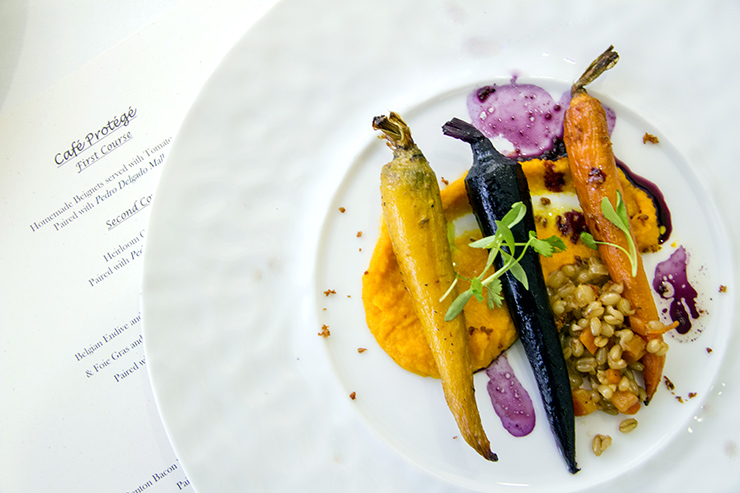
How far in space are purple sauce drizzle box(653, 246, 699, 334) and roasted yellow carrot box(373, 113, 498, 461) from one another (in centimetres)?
84

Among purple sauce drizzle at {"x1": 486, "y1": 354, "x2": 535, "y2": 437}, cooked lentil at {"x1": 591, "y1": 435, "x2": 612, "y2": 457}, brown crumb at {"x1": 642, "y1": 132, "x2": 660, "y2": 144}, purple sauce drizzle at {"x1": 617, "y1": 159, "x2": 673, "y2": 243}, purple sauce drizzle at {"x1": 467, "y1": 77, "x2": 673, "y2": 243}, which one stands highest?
purple sauce drizzle at {"x1": 467, "y1": 77, "x2": 673, "y2": 243}

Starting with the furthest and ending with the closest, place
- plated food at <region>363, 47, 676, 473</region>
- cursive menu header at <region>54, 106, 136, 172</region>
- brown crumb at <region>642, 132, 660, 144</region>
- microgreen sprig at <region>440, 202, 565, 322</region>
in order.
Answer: cursive menu header at <region>54, 106, 136, 172</region>
brown crumb at <region>642, 132, 660, 144</region>
plated food at <region>363, 47, 676, 473</region>
microgreen sprig at <region>440, 202, 565, 322</region>

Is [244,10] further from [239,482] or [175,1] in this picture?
Result: [239,482]

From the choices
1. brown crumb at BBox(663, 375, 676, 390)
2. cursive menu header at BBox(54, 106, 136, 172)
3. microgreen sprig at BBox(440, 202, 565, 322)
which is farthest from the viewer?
cursive menu header at BBox(54, 106, 136, 172)

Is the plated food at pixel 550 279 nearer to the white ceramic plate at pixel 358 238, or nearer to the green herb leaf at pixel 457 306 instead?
the green herb leaf at pixel 457 306

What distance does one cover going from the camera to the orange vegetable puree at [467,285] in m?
1.65

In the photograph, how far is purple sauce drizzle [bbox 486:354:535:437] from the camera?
1.64 meters

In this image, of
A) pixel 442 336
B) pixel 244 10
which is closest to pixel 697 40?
pixel 442 336

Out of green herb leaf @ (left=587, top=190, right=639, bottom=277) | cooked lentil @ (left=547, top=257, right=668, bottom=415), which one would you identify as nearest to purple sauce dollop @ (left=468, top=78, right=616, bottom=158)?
green herb leaf @ (left=587, top=190, right=639, bottom=277)

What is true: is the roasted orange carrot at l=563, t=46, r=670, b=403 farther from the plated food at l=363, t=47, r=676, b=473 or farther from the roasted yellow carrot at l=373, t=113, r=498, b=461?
the roasted yellow carrot at l=373, t=113, r=498, b=461

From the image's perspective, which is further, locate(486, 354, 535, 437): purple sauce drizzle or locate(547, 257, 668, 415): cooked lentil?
locate(486, 354, 535, 437): purple sauce drizzle

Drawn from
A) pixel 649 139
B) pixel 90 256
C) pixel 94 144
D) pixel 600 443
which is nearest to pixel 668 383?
pixel 600 443

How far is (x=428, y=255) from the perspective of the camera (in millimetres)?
1527

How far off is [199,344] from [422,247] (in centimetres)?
99
